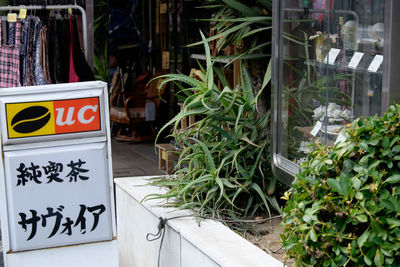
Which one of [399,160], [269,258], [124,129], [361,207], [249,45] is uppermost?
[249,45]

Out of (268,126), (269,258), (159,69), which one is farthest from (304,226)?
(159,69)

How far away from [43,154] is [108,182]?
395 mm

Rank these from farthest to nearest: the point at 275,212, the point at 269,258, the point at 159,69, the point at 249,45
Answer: the point at 159,69 → the point at 249,45 → the point at 275,212 → the point at 269,258

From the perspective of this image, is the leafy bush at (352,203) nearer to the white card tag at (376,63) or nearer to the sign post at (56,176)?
the white card tag at (376,63)

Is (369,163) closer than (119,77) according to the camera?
Yes

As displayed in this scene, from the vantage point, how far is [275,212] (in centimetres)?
407

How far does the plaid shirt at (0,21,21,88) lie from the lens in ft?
18.4

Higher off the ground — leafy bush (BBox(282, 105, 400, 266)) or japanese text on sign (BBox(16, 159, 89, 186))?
leafy bush (BBox(282, 105, 400, 266))

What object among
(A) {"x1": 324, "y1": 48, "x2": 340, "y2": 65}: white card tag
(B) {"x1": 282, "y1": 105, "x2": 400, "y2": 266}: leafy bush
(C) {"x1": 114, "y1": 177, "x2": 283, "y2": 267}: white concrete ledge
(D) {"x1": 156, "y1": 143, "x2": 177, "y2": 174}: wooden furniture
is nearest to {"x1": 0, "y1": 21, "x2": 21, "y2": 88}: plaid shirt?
(D) {"x1": 156, "y1": 143, "x2": 177, "y2": 174}: wooden furniture

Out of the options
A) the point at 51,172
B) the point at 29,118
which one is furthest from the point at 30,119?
the point at 51,172

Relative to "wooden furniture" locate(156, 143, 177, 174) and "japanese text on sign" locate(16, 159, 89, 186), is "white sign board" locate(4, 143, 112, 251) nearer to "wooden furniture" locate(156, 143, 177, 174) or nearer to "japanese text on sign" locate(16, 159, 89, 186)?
"japanese text on sign" locate(16, 159, 89, 186)

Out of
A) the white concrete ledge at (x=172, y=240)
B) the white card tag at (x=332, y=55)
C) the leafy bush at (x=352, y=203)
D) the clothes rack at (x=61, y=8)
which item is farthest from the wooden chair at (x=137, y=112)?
the leafy bush at (x=352, y=203)

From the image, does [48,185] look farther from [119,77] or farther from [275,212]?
[119,77]

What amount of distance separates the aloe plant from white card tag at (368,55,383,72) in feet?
3.36
